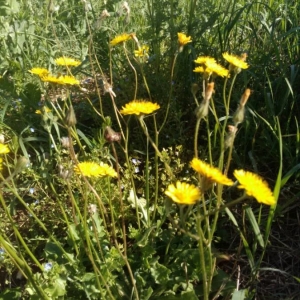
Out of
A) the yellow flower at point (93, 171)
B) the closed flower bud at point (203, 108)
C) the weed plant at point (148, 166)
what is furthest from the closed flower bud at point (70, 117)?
the closed flower bud at point (203, 108)

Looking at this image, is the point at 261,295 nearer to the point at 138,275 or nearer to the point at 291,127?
the point at 138,275

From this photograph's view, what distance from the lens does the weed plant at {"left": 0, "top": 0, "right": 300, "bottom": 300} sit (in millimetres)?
1195

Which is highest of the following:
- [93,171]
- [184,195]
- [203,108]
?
[203,108]

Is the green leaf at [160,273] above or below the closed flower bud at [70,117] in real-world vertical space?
below

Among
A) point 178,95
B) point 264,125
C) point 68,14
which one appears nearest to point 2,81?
point 178,95

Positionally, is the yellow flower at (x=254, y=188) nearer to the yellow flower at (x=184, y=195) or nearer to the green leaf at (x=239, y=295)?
the yellow flower at (x=184, y=195)

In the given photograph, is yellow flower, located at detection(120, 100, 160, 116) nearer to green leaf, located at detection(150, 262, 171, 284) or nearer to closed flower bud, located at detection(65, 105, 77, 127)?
closed flower bud, located at detection(65, 105, 77, 127)

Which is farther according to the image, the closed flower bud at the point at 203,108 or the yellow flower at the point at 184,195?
the closed flower bud at the point at 203,108

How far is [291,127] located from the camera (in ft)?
6.34

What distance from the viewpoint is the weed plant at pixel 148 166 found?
1195mm

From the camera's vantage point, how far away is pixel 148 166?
60.8 inches

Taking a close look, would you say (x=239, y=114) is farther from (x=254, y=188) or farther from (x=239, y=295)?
(x=239, y=295)

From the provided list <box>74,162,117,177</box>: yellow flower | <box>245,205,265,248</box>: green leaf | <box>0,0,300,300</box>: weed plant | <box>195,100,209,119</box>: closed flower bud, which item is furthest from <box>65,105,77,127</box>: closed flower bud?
<box>245,205,265,248</box>: green leaf

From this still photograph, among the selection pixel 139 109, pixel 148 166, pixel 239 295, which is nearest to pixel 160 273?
pixel 239 295
